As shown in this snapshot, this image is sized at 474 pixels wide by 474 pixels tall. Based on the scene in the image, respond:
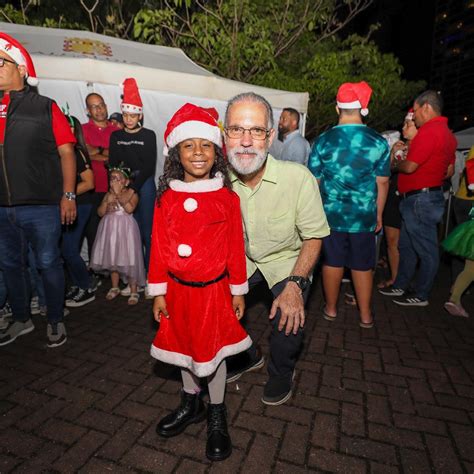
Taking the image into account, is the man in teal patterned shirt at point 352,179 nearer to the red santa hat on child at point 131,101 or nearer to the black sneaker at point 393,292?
the black sneaker at point 393,292

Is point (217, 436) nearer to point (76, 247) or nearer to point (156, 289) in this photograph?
point (156, 289)

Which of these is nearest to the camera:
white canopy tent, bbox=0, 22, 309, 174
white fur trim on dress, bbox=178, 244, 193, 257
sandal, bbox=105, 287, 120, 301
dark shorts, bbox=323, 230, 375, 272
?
white fur trim on dress, bbox=178, 244, 193, 257

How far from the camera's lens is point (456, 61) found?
220 feet

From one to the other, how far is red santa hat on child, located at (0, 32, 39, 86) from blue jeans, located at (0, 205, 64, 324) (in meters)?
1.15

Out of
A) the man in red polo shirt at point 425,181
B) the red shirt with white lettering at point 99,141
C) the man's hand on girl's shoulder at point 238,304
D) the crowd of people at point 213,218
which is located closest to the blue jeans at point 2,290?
the crowd of people at point 213,218

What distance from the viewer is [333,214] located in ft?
12.2

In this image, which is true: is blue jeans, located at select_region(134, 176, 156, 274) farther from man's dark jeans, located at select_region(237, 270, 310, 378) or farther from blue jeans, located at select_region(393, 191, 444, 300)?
blue jeans, located at select_region(393, 191, 444, 300)

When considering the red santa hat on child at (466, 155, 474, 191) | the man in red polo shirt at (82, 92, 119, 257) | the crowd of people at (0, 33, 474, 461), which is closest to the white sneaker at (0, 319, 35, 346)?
the crowd of people at (0, 33, 474, 461)

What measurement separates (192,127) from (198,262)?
81cm

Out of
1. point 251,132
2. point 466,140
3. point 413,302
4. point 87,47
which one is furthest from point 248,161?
point 466,140

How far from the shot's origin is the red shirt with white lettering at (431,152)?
427 centimetres

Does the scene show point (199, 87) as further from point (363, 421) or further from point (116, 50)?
point (363, 421)

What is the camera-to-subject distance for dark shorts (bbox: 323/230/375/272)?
373cm

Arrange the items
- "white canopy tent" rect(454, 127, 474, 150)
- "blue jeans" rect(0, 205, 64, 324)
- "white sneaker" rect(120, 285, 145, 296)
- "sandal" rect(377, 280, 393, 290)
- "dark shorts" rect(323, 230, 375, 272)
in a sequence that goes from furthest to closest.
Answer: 1. "white canopy tent" rect(454, 127, 474, 150)
2. "sandal" rect(377, 280, 393, 290)
3. "white sneaker" rect(120, 285, 145, 296)
4. "dark shorts" rect(323, 230, 375, 272)
5. "blue jeans" rect(0, 205, 64, 324)
